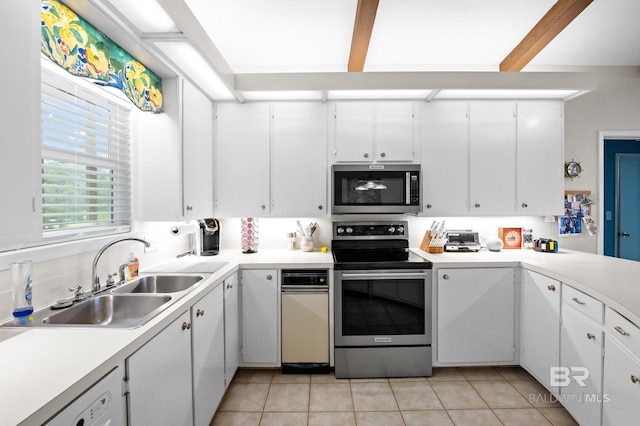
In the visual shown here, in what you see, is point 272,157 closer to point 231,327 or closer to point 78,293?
point 231,327

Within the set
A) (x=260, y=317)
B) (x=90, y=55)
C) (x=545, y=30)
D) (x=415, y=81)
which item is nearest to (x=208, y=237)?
(x=260, y=317)

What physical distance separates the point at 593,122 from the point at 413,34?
2124mm

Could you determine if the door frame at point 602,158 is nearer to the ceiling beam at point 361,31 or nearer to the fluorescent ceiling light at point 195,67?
the ceiling beam at point 361,31

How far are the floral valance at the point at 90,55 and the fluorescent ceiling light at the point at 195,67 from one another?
0.20 meters

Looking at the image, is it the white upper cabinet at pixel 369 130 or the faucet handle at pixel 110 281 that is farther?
the white upper cabinet at pixel 369 130

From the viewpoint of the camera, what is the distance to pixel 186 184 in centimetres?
219

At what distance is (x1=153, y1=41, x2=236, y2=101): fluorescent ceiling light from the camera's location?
1.77m

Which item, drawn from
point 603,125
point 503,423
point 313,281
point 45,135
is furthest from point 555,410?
point 45,135

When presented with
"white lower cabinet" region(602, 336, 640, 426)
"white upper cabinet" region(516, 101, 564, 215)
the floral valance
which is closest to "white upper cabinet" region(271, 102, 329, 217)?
the floral valance

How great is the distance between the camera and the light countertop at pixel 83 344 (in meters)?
0.76

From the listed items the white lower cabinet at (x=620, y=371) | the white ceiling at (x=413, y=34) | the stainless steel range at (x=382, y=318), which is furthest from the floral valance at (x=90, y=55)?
the white lower cabinet at (x=620, y=371)

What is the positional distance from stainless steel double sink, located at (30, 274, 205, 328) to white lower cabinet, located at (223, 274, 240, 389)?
1.13 feet

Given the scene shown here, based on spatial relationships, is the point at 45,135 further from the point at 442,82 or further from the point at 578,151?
the point at 578,151

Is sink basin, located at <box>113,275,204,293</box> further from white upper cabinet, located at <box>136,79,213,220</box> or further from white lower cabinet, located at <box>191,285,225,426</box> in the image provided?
white upper cabinet, located at <box>136,79,213,220</box>
